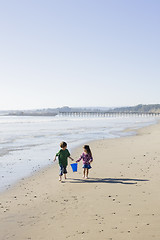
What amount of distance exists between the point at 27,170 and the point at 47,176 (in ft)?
5.00

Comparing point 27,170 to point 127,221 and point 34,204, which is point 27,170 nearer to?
point 34,204

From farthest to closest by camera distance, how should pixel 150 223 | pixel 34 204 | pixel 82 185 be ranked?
pixel 82 185, pixel 34 204, pixel 150 223

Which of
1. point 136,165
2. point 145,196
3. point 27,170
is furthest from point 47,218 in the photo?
point 136,165

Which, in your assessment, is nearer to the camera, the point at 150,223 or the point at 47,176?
the point at 150,223

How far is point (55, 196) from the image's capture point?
7.39 m

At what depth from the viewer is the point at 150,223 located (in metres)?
5.31

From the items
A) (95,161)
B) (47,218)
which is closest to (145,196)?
(47,218)

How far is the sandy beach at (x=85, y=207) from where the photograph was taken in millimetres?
5062

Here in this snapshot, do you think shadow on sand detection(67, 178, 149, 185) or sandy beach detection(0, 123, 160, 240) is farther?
shadow on sand detection(67, 178, 149, 185)

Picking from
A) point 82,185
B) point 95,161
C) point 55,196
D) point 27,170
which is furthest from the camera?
point 95,161

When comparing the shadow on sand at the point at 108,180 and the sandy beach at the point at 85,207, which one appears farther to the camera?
the shadow on sand at the point at 108,180

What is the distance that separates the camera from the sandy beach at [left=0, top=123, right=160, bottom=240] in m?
5.06

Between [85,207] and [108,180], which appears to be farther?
[108,180]

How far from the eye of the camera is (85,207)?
6.38 m
